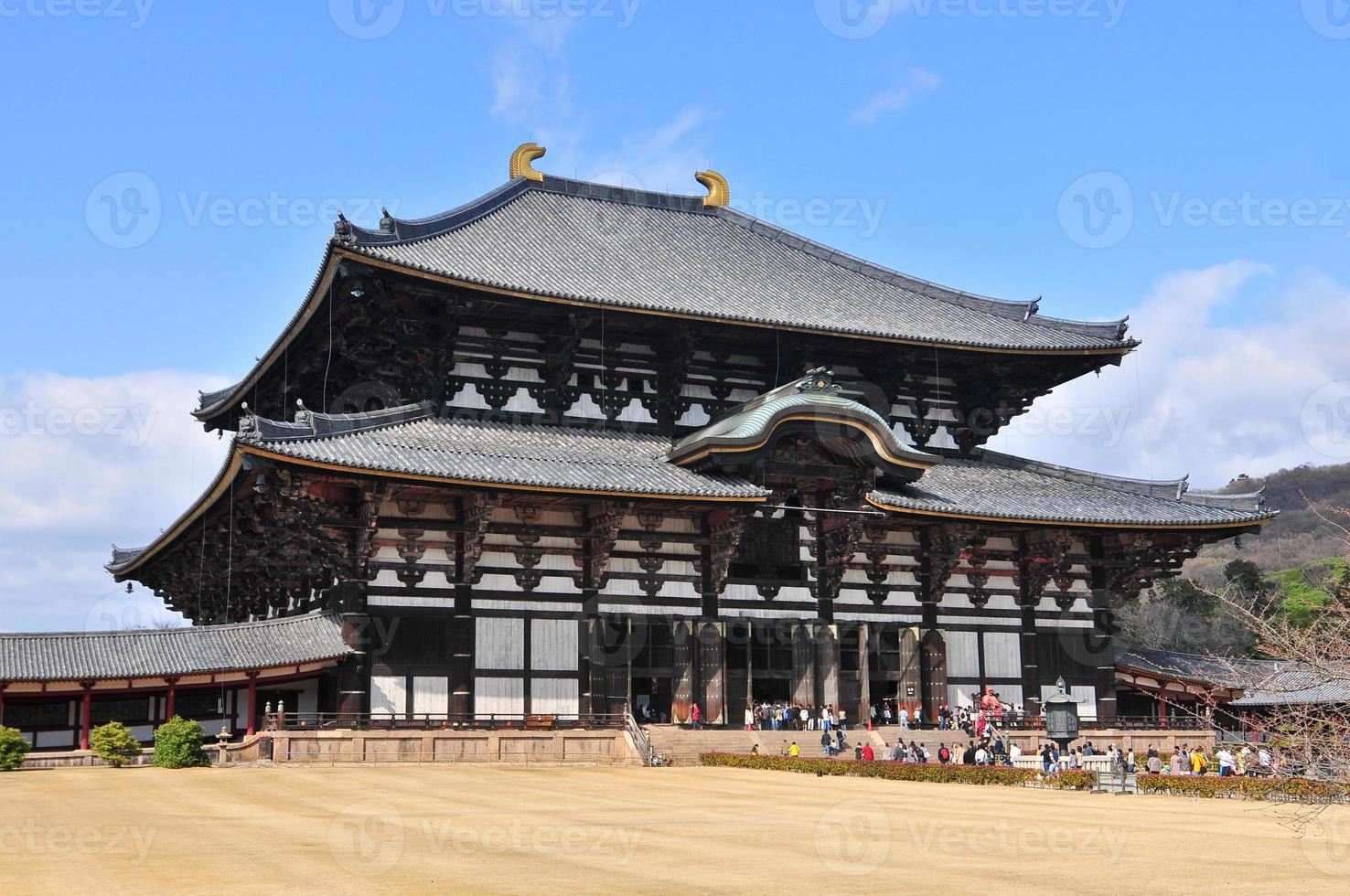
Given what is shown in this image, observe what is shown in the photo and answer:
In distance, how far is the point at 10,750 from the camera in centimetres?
3319

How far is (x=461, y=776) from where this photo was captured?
29.5 m

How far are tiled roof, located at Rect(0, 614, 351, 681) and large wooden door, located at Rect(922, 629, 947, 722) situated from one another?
18.1 metres

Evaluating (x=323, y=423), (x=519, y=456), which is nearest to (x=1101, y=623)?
(x=519, y=456)

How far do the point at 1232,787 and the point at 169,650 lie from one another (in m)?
Answer: 27.9

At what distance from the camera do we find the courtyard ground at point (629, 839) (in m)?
14.4

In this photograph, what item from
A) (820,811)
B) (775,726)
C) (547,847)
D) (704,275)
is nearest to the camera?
(547,847)

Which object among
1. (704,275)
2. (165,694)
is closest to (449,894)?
(165,694)

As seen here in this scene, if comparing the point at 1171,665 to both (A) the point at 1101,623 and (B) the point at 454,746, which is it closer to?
(A) the point at 1101,623

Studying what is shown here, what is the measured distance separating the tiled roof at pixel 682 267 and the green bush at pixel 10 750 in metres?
15.2

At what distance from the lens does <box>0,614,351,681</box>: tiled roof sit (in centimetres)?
3616

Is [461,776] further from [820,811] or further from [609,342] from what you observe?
[609,342]

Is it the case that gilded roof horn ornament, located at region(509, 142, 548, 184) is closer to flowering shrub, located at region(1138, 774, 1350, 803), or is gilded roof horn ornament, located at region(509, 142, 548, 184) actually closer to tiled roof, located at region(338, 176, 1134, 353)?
tiled roof, located at region(338, 176, 1134, 353)

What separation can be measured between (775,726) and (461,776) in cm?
1188

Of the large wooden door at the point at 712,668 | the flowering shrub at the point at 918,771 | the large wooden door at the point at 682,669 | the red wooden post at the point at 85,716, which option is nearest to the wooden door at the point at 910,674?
the large wooden door at the point at 712,668
